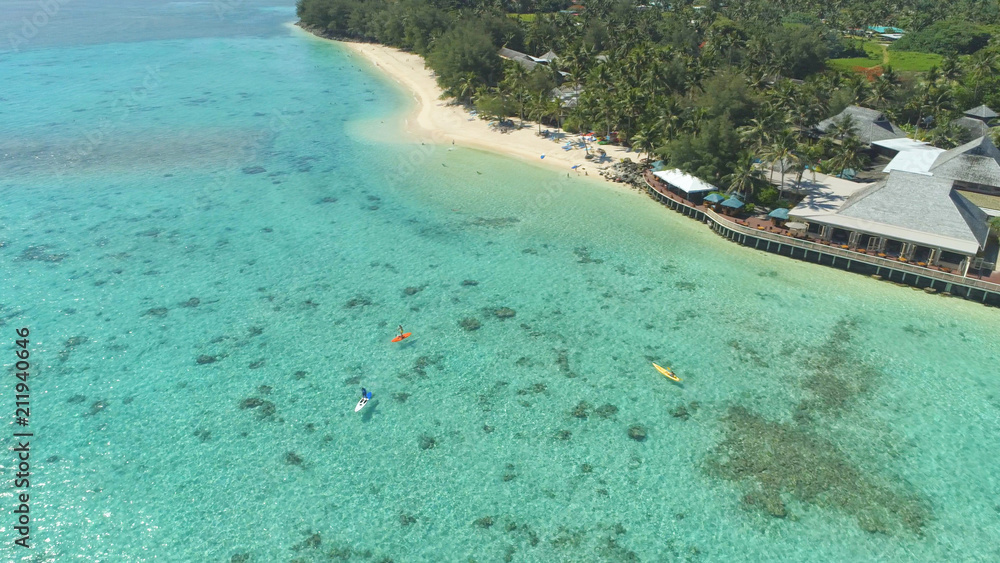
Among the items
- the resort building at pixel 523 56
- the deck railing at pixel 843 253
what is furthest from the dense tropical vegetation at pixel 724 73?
the resort building at pixel 523 56

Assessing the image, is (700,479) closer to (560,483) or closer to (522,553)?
(560,483)

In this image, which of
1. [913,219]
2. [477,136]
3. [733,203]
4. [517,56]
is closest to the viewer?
[913,219]

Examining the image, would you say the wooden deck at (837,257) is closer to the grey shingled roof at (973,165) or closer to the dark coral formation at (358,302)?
the grey shingled roof at (973,165)

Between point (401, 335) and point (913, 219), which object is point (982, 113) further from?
point (401, 335)

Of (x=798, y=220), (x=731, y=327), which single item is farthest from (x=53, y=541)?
(x=798, y=220)

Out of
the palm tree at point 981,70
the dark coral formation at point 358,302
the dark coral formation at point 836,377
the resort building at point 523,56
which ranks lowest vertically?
the dark coral formation at point 358,302

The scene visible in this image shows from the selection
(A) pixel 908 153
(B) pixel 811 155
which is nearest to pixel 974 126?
(A) pixel 908 153
